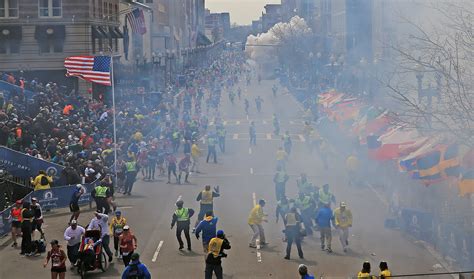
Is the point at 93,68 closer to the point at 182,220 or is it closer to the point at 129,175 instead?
the point at 129,175

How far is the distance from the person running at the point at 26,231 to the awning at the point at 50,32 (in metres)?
24.3

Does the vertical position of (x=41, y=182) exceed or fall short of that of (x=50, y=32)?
it falls short

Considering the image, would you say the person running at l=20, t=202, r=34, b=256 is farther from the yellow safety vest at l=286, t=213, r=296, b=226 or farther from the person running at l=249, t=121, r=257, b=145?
the person running at l=249, t=121, r=257, b=145

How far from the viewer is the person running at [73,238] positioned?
46.9 feet

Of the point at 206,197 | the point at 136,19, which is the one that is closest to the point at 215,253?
A: the point at 206,197

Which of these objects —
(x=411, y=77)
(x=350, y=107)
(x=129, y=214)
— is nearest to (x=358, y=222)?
(x=129, y=214)

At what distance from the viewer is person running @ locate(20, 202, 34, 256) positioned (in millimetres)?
15695

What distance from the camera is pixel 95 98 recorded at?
39.5 meters

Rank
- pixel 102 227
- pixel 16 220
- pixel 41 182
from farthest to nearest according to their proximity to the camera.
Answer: pixel 41 182 < pixel 16 220 < pixel 102 227

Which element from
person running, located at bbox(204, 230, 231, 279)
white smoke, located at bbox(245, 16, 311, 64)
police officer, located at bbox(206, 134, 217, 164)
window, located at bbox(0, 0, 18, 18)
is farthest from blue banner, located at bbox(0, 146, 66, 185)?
white smoke, located at bbox(245, 16, 311, 64)

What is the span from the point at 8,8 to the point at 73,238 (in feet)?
88.4

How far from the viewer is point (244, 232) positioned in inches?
691

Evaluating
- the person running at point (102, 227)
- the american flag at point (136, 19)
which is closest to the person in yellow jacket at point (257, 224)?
the person running at point (102, 227)

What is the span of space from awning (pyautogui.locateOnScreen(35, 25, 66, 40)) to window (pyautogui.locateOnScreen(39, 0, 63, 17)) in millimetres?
542
